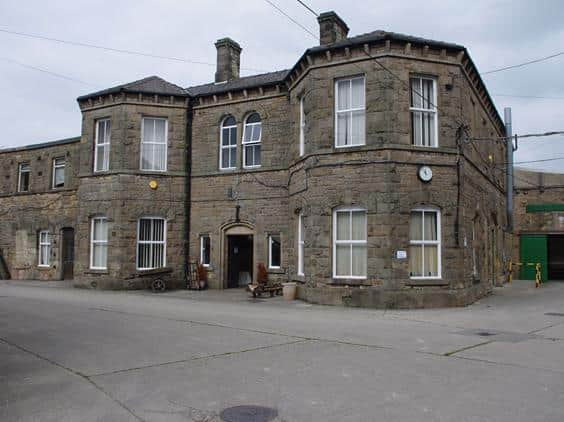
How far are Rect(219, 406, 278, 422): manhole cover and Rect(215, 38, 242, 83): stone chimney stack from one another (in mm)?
21168

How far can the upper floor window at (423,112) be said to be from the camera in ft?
55.5

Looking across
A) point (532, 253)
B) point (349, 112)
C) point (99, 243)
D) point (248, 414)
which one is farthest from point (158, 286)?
point (532, 253)

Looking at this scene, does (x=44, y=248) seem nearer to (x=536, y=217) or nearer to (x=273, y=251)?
(x=273, y=251)

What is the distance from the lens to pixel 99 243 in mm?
22641

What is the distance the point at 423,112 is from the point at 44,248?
2132cm

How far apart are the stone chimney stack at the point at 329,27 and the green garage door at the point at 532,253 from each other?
17.2m

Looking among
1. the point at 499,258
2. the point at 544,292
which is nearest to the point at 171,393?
the point at 544,292

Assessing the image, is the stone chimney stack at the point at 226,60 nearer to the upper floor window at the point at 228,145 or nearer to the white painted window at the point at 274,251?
the upper floor window at the point at 228,145

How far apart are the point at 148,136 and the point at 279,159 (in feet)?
20.1

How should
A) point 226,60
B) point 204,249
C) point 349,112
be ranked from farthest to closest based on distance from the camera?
1. point 226,60
2. point 204,249
3. point 349,112

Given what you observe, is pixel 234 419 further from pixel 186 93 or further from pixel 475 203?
pixel 186 93

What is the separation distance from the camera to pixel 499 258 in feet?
84.7

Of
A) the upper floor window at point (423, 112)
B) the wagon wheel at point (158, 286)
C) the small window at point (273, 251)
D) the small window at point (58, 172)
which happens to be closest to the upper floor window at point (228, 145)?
the small window at point (273, 251)

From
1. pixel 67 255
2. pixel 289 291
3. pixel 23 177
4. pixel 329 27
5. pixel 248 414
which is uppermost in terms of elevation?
pixel 329 27
